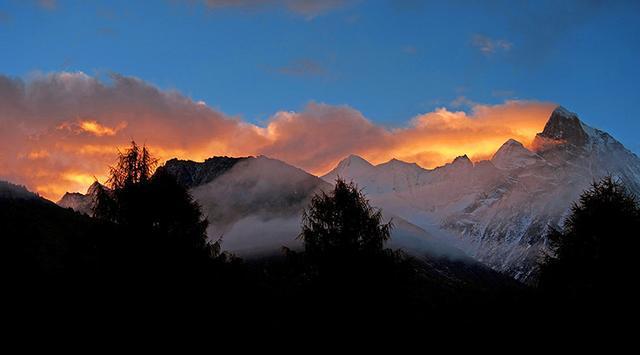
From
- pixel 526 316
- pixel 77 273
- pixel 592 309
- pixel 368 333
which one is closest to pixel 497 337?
pixel 526 316

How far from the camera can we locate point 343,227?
24.1 meters

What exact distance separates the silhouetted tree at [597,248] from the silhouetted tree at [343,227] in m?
7.39

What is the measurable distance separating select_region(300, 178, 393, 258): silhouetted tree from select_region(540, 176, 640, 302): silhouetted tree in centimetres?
739

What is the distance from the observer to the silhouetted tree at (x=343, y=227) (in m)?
23.6

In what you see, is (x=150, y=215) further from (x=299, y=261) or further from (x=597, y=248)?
(x=597, y=248)

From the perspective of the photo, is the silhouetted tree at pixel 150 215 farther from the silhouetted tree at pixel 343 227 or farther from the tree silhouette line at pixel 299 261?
the silhouetted tree at pixel 343 227

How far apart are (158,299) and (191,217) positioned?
4313mm

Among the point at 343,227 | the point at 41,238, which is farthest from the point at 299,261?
the point at 41,238

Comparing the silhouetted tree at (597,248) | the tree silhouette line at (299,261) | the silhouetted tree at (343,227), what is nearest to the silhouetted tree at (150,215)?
the tree silhouette line at (299,261)

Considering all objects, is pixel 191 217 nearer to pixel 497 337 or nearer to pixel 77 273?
pixel 77 273

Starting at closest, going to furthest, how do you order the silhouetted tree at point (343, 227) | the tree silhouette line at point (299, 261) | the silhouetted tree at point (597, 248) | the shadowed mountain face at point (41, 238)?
1. the tree silhouette line at point (299, 261)
2. the shadowed mountain face at point (41, 238)
3. the silhouetted tree at point (343, 227)
4. the silhouetted tree at point (597, 248)

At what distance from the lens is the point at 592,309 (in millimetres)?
24062

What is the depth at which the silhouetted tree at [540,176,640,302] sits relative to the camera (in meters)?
24.2

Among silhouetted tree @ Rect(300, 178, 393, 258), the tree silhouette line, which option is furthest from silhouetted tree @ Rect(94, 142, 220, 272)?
silhouetted tree @ Rect(300, 178, 393, 258)
